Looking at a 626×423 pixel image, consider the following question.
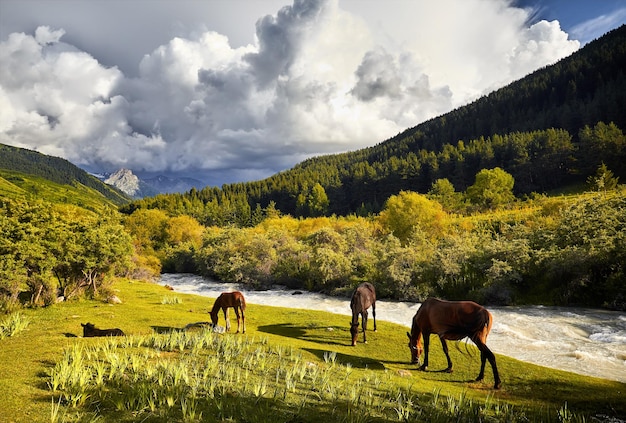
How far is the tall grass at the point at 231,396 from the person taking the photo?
7355 millimetres

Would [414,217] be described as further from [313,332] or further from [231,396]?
[231,396]

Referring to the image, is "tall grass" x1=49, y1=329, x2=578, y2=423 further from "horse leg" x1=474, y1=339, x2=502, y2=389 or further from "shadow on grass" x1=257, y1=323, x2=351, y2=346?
"shadow on grass" x1=257, y1=323, x2=351, y2=346

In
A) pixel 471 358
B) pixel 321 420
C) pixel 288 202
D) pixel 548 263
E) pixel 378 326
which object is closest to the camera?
pixel 321 420

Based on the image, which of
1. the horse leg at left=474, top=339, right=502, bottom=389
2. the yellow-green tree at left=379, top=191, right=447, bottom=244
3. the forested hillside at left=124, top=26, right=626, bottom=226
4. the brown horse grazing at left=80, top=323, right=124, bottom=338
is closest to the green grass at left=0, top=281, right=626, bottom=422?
the horse leg at left=474, top=339, right=502, bottom=389

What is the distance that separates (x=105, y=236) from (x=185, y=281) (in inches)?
1141

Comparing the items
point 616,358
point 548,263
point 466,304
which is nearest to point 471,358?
point 466,304

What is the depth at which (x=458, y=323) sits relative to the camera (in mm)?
11859

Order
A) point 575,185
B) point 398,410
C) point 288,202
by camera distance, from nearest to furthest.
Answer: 1. point 398,410
2. point 575,185
3. point 288,202

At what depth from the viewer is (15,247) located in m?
18.7

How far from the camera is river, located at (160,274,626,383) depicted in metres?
14.8

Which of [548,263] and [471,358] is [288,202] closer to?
[548,263]

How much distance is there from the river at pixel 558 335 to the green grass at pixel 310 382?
240 cm

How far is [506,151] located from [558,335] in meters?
102

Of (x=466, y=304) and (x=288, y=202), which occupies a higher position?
(x=288, y=202)
